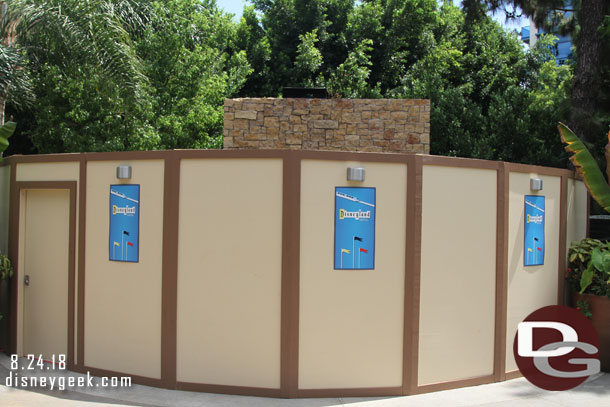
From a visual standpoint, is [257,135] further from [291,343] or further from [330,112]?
[291,343]

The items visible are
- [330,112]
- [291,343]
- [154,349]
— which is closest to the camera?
[291,343]

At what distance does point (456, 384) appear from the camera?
7.30 metres

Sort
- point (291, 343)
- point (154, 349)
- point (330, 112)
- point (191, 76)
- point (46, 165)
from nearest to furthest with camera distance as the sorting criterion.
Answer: point (291, 343) → point (154, 349) → point (46, 165) → point (330, 112) → point (191, 76)

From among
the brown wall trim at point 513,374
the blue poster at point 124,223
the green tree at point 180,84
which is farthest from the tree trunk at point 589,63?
the blue poster at point 124,223

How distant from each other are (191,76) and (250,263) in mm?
11415

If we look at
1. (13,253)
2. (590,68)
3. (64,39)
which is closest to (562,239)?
(590,68)

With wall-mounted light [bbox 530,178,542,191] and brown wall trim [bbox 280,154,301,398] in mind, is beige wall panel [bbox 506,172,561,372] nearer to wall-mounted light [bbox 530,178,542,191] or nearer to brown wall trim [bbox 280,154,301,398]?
wall-mounted light [bbox 530,178,542,191]

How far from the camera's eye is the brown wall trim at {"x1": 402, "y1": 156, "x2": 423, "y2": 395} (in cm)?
697

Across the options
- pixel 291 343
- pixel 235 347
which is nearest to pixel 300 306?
pixel 291 343

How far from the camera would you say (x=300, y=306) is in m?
6.75

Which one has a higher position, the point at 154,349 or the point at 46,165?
the point at 46,165

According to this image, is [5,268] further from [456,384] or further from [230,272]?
[456,384]

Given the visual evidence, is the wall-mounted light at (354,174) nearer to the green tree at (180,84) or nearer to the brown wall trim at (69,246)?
the brown wall trim at (69,246)

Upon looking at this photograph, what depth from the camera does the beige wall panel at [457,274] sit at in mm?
7133
